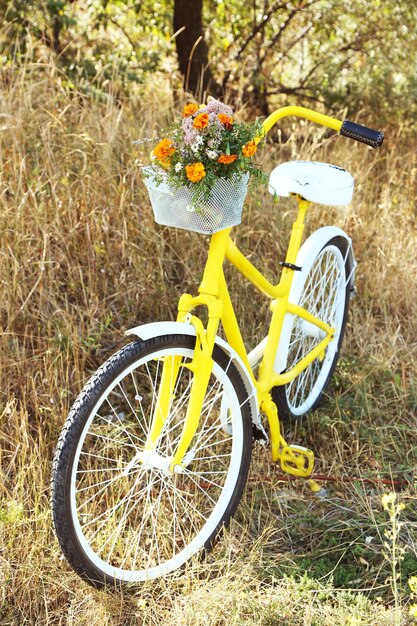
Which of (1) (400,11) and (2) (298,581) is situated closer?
(2) (298,581)

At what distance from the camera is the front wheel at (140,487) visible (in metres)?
2.39

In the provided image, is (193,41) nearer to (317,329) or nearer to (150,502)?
(317,329)

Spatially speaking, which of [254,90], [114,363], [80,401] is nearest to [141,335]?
[114,363]

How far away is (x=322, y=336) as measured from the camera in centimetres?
354

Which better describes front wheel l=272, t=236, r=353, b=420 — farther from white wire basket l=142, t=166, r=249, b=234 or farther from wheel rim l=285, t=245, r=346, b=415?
white wire basket l=142, t=166, r=249, b=234

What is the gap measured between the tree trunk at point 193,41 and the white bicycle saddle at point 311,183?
2791 mm

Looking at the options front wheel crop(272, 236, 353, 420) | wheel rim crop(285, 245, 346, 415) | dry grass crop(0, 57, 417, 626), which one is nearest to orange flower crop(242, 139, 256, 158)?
dry grass crop(0, 57, 417, 626)

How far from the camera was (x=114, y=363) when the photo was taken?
239 centimetres

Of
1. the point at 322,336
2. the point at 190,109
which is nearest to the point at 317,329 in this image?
the point at 322,336

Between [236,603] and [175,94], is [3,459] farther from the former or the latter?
[175,94]

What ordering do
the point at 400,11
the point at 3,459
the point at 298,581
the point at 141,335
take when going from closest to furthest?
the point at 141,335
the point at 298,581
the point at 3,459
the point at 400,11

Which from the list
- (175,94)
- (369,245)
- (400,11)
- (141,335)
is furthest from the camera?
(400,11)

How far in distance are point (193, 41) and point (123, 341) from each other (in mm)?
3009

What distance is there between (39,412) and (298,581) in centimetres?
122
